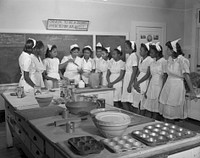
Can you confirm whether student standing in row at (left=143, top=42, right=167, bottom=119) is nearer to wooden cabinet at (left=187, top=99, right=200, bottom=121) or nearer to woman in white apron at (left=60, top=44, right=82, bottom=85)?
wooden cabinet at (left=187, top=99, right=200, bottom=121)

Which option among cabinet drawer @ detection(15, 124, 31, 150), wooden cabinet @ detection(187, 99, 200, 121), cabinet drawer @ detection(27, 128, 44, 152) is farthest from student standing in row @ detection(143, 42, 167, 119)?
Result: cabinet drawer @ detection(27, 128, 44, 152)

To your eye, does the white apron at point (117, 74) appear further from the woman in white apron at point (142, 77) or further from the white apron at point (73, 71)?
the white apron at point (73, 71)

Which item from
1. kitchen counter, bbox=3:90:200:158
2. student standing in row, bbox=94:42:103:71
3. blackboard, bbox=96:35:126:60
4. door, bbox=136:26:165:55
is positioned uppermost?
door, bbox=136:26:165:55

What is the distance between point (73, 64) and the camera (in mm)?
4633

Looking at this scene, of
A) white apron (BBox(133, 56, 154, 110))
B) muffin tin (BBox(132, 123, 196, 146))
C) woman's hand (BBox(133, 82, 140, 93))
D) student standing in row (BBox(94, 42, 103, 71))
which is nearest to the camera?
muffin tin (BBox(132, 123, 196, 146))

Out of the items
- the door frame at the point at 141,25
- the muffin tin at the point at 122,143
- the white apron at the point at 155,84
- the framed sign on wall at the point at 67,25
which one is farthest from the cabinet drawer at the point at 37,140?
the door frame at the point at 141,25

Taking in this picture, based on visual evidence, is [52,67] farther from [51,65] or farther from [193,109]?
[193,109]

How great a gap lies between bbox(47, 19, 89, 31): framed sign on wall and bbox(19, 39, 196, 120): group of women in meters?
0.44

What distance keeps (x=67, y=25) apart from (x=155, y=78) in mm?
2019

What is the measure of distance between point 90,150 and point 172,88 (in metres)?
2.71

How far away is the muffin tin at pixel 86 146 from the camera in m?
1.28

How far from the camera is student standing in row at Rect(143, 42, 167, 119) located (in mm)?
3941

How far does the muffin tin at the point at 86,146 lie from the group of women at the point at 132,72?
211cm

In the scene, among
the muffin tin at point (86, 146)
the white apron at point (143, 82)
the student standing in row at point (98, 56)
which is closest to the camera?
the muffin tin at point (86, 146)
